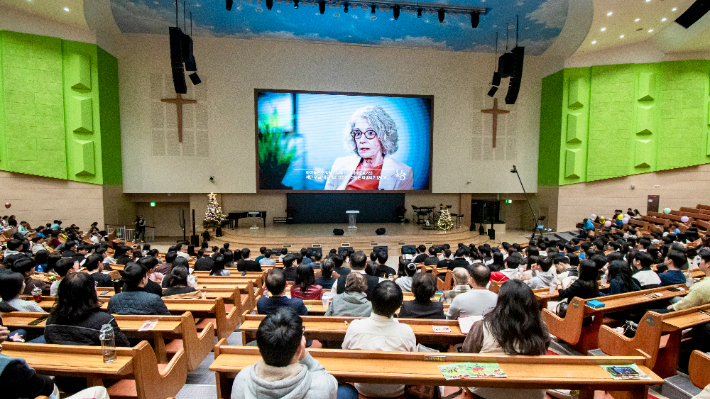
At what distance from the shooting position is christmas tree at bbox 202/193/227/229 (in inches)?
488

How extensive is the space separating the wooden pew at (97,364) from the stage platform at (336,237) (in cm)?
852

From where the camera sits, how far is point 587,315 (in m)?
3.13

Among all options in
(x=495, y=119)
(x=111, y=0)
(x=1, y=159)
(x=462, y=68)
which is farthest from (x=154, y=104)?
(x=495, y=119)

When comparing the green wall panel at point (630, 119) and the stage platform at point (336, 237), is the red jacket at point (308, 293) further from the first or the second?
the green wall panel at point (630, 119)

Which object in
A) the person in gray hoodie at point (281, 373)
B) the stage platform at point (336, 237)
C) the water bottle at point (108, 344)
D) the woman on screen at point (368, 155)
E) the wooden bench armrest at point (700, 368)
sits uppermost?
the woman on screen at point (368, 155)

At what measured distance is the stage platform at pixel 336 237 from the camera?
10969mm

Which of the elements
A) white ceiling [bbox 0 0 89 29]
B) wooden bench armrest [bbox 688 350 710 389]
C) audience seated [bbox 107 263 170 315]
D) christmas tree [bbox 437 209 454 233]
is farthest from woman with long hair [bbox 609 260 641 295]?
white ceiling [bbox 0 0 89 29]

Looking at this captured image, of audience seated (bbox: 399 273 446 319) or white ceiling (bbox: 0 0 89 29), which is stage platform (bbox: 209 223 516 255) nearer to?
white ceiling (bbox: 0 0 89 29)

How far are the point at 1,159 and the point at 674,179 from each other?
2153cm

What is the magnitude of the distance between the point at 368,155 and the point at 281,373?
40.7 feet

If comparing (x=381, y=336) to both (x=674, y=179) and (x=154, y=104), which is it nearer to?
(x=154, y=104)

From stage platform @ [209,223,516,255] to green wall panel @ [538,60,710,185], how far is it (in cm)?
489

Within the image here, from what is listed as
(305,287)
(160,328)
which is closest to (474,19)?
(305,287)

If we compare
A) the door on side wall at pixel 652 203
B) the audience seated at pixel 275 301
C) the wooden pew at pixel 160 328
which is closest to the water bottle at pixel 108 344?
the wooden pew at pixel 160 328
